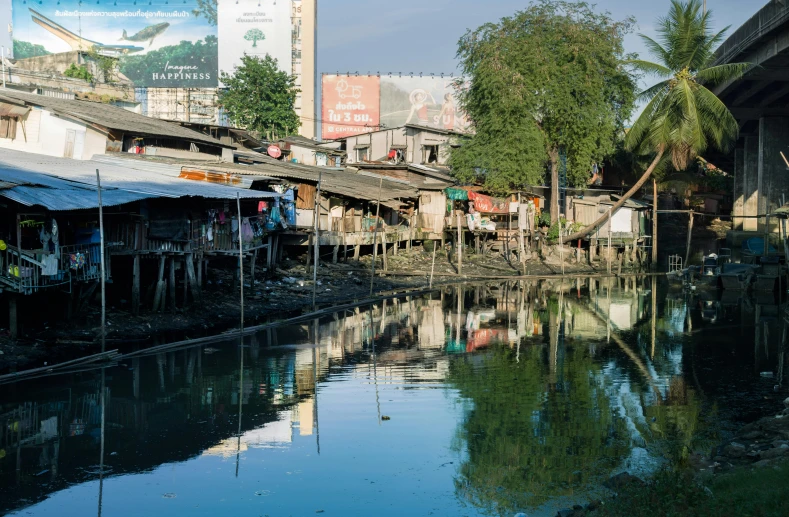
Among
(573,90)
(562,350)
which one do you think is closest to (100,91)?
(573,90)

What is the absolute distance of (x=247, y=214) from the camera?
26.3 metres

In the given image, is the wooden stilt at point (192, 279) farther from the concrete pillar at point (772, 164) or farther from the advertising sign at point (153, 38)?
the advertising sign at point (153, 38)

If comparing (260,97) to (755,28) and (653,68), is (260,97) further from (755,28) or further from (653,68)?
(755,28)

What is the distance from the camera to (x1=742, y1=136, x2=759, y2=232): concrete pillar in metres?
42.1

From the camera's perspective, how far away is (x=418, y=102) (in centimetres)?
6494

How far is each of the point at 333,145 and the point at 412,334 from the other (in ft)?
102

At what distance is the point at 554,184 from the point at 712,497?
3586 cm

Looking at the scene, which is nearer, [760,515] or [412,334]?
[760,515]

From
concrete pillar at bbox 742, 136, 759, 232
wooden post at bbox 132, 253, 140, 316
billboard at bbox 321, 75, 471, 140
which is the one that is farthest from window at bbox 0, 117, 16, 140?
billboard at bbox 321, 75, 471, 140

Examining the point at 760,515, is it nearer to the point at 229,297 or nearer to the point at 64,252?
the point at 64,252

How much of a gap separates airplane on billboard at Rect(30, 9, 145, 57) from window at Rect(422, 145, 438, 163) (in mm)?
24994

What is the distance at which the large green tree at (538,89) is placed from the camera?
38.8 meters

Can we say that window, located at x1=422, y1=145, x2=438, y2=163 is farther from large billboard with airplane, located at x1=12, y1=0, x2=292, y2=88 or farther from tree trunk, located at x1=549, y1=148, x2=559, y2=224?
large billboard with airplane, located at x1=12, y1=0, x2=292, y2=88

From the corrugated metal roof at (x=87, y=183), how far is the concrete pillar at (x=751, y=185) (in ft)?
92.6
